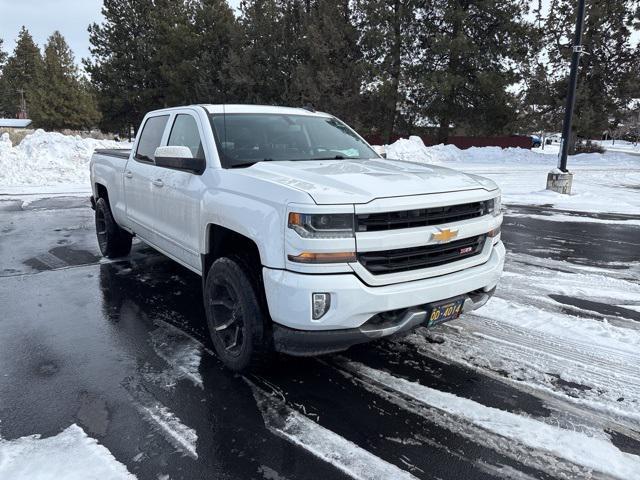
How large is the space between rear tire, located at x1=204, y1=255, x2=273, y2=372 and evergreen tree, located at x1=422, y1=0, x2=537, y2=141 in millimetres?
29753

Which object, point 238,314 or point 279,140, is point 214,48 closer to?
point 279,140

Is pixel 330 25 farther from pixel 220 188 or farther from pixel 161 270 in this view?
pixel 220 188

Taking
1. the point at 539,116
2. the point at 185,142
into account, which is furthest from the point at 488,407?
the point at 539,116

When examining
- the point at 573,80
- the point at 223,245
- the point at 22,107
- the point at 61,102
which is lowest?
the point at 223,245

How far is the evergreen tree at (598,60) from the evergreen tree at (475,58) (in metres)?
1.94

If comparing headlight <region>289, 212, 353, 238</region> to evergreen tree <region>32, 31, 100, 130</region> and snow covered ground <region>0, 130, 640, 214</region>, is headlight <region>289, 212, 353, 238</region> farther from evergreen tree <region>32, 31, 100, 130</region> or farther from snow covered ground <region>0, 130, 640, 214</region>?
evergreen tree <region>32, 31, 100, 130</region>

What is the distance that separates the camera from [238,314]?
136 inches

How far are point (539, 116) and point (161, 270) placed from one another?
106ft

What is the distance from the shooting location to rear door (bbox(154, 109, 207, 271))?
160 inches

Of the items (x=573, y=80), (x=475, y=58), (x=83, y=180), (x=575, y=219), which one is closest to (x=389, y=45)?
(x=475, y=58)

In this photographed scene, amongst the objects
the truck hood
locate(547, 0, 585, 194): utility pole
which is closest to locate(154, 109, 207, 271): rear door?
the truck hood

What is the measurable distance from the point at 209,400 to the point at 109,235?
167 inches

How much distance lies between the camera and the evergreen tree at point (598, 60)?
30.4 metres

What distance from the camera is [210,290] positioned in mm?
3723
